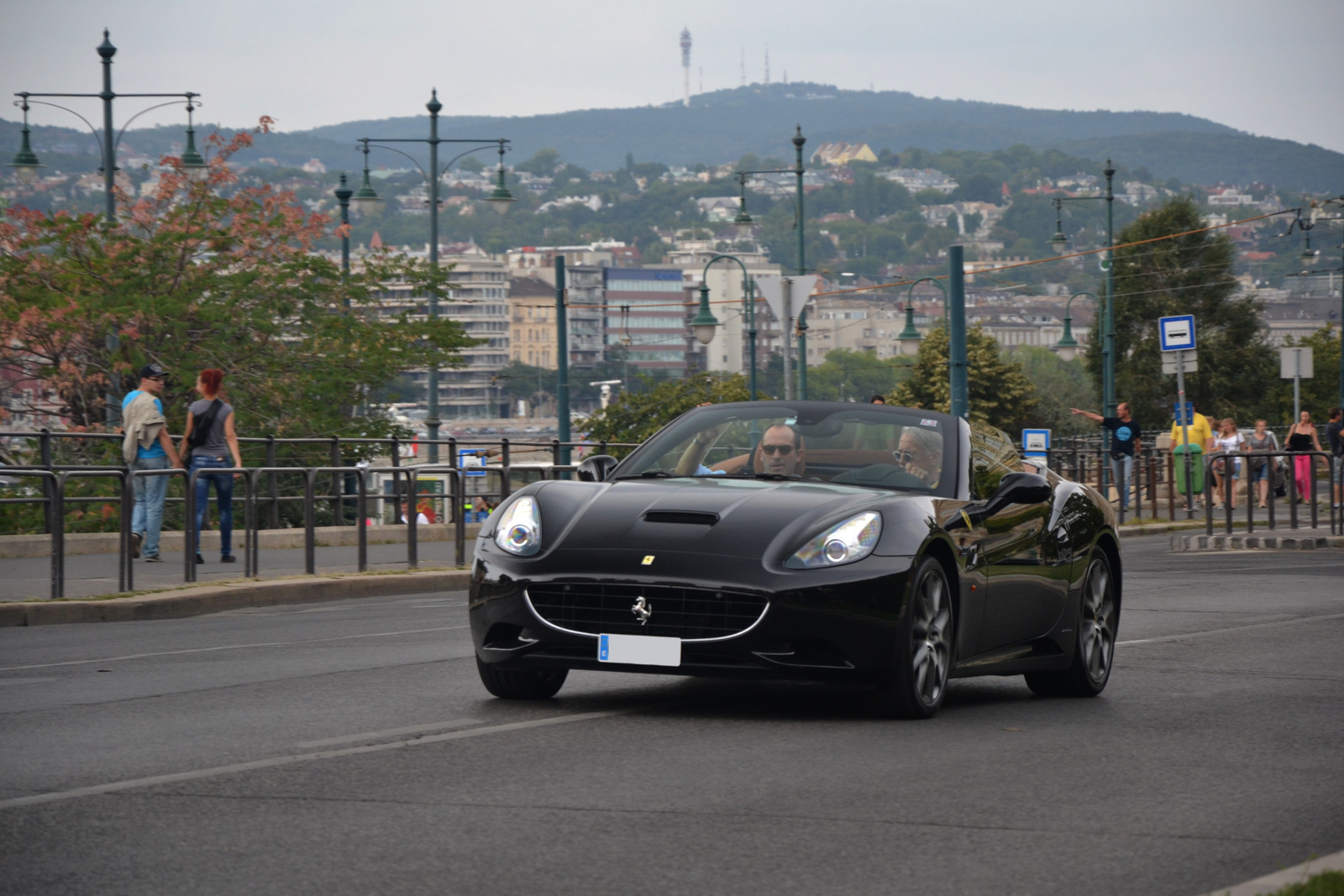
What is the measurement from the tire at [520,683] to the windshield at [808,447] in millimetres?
928

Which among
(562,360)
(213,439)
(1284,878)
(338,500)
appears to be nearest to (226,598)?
(213,439)

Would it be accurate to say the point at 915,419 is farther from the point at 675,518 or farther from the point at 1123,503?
the point at 1123,503

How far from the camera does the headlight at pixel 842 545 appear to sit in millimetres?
7496

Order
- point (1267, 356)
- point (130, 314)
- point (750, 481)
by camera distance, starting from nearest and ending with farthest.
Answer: point (750, 481)
point (130, 314)
point (1267, 356)

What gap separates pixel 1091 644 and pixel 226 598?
8.33m

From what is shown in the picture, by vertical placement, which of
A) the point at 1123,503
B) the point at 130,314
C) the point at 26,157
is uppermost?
the point at 26,157

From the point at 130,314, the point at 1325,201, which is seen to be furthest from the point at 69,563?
the point at 1325,201

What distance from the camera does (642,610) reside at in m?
7.46

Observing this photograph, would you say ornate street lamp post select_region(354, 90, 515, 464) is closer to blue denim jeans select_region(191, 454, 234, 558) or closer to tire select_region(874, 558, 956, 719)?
blue denim jeans select_region(191, 454, 234, 558)

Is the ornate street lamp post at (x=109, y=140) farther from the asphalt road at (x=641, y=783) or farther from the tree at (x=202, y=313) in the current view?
the asphalt road at (x=641, y=783)

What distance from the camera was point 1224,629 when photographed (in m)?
13.0

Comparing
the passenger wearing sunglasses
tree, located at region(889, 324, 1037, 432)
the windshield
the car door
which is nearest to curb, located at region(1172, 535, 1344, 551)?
the car door

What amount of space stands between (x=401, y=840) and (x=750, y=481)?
340 cm

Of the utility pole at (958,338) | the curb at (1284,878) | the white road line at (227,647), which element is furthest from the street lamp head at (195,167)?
the curb at (1284,878)
